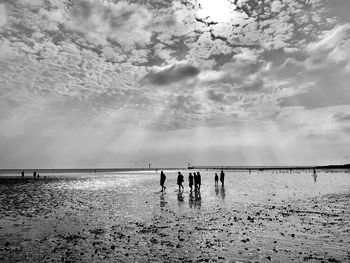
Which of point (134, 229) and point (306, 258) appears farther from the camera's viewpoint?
point (134, 229)

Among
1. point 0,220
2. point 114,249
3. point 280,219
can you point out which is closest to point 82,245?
point 114,249

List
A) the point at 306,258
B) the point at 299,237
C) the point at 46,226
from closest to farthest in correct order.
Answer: the point at 306,258 → the point at 299,237 → the point at 46,226

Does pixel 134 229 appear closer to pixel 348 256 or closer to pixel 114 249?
pixel 114 249

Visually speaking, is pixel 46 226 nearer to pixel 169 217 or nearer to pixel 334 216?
pixel 169 217

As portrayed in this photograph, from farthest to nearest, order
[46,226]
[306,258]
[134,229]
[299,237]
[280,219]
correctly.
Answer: [280,219] < [46,226] < [134,229] < [299,237] < [306,258]

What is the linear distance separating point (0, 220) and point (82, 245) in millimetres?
10433

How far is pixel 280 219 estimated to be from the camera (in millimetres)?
21016

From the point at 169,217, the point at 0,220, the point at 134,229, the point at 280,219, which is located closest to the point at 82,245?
the point at 134,229

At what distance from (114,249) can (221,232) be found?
6.00 metres

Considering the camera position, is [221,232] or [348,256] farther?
[221,232]

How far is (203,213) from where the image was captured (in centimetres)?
2408

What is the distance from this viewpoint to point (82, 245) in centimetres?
1484

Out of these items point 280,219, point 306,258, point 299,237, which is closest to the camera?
point 306,258

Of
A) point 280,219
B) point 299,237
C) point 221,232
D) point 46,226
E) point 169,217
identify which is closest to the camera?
point 299,237
